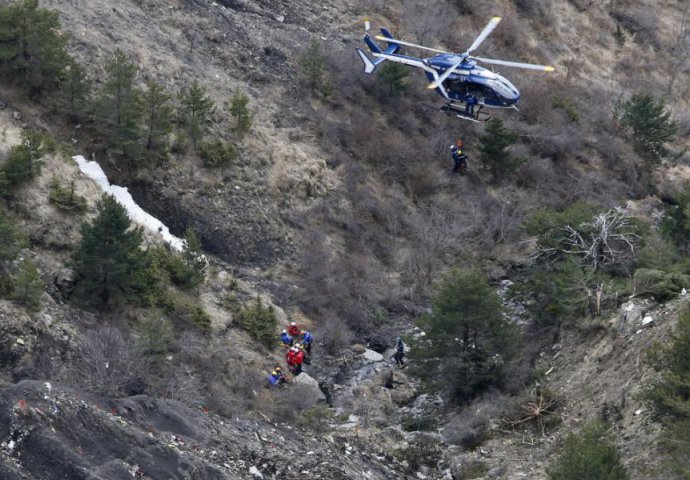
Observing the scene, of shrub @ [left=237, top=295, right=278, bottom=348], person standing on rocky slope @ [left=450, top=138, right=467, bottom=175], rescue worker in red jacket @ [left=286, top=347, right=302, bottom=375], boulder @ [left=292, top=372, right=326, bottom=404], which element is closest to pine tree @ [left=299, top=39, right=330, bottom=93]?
person standing on rocky slope @ [left=450, top=138, right=467, bottom=175]

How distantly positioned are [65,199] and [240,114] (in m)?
8.82

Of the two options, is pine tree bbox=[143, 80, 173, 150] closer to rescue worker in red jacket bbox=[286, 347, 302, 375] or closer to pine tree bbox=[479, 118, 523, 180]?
rescue worker in red jacket bbox=[286, 347, 302, 375]

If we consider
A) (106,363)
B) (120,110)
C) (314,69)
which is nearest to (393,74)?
(314,69)

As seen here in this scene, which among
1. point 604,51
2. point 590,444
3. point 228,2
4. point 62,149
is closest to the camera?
point 590,444

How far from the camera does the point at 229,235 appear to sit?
34938 mm

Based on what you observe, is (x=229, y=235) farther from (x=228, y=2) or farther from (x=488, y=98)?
(x=228, y=2)

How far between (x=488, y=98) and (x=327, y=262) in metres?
7.21

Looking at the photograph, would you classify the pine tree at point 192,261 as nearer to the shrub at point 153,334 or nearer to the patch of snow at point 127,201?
the patch of snow at point 127,201

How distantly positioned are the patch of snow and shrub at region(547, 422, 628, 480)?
1482cm

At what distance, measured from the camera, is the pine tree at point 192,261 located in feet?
100

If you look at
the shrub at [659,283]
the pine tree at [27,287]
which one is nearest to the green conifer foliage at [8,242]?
the pine tree at [27,287]

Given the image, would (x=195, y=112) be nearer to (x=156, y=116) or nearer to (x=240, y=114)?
(x=240, y=114)

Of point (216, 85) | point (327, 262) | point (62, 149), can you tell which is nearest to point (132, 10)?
point (216, 85)

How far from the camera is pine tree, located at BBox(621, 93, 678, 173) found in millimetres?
45844
